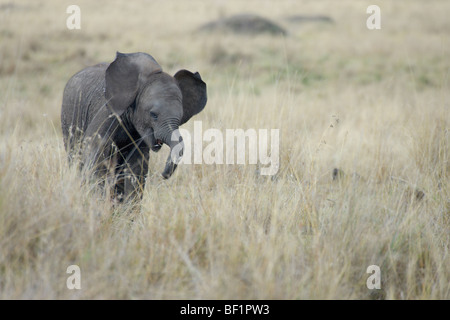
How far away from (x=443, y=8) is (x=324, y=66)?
21.7m

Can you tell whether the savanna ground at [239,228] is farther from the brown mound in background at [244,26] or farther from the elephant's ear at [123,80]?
the brown mound in background at [244,26]

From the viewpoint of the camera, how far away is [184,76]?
4918 millimetres

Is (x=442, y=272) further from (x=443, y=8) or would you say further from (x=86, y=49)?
(x=443, y=8)

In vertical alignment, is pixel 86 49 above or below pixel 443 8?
below

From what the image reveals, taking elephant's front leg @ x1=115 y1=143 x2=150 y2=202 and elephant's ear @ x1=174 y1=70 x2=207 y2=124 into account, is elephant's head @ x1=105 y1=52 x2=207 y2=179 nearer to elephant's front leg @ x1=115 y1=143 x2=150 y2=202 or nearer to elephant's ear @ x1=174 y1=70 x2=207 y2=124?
elephant's ear @ x1=174 y1=70 x2=207 y2=124

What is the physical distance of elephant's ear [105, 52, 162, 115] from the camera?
4.65 meters

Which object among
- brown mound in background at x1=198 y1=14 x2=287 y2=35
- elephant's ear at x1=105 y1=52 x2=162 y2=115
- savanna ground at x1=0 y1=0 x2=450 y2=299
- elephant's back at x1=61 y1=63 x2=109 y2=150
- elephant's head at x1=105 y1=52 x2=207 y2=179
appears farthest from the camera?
brown mound in background at x1=198 y1=14 x2=287 y2=35

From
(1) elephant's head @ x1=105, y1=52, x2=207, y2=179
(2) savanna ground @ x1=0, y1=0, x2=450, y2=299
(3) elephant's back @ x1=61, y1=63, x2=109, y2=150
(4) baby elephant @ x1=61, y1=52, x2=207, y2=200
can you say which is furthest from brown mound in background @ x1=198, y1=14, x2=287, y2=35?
(1) elephant's head @ x1=105, y1=52, x2=207, y2=179

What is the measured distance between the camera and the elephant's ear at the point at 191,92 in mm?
4926

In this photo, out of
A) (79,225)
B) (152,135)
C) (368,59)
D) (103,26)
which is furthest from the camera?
(103,26)

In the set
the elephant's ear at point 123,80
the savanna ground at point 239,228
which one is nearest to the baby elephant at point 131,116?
the elephant's ear at point 123,80

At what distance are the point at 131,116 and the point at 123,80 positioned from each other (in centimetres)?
30

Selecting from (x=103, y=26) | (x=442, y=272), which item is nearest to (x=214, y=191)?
(x=442, y=272)

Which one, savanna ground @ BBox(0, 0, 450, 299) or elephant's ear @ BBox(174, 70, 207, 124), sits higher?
elephant's ear @ BBox(174, 70, 207, 124)
